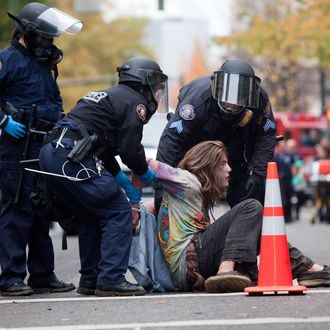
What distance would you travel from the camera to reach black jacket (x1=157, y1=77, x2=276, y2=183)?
8.66 meters

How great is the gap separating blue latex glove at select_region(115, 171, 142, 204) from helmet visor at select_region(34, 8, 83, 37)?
3.51 feet

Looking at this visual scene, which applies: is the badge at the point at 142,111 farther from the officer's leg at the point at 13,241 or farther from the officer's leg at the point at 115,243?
the officer's leg at the point at 13,241

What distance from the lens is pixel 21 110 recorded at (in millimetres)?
8258

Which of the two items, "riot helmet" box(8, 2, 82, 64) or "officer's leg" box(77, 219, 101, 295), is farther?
"riot helmet" box(8, 2, 82, 64)

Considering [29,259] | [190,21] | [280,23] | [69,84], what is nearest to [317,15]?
[280,23]

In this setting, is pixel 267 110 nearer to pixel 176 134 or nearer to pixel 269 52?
pixel 176 134

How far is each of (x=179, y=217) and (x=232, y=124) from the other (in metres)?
1.10

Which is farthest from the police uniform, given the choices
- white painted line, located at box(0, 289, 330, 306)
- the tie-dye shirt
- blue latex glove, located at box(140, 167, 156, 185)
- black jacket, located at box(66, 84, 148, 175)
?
white painted line, located at box(0, 289, 330, 306)

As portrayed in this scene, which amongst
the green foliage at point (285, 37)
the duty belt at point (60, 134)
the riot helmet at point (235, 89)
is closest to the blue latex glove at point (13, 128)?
the duty belt at point (60, 134)

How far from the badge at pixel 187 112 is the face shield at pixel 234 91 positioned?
19 centimetres

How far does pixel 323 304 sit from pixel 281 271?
75 cm

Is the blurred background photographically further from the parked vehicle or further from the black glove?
the black glove

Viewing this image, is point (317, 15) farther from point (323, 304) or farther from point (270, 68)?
point (323, 304)

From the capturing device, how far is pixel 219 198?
8.09 meters
